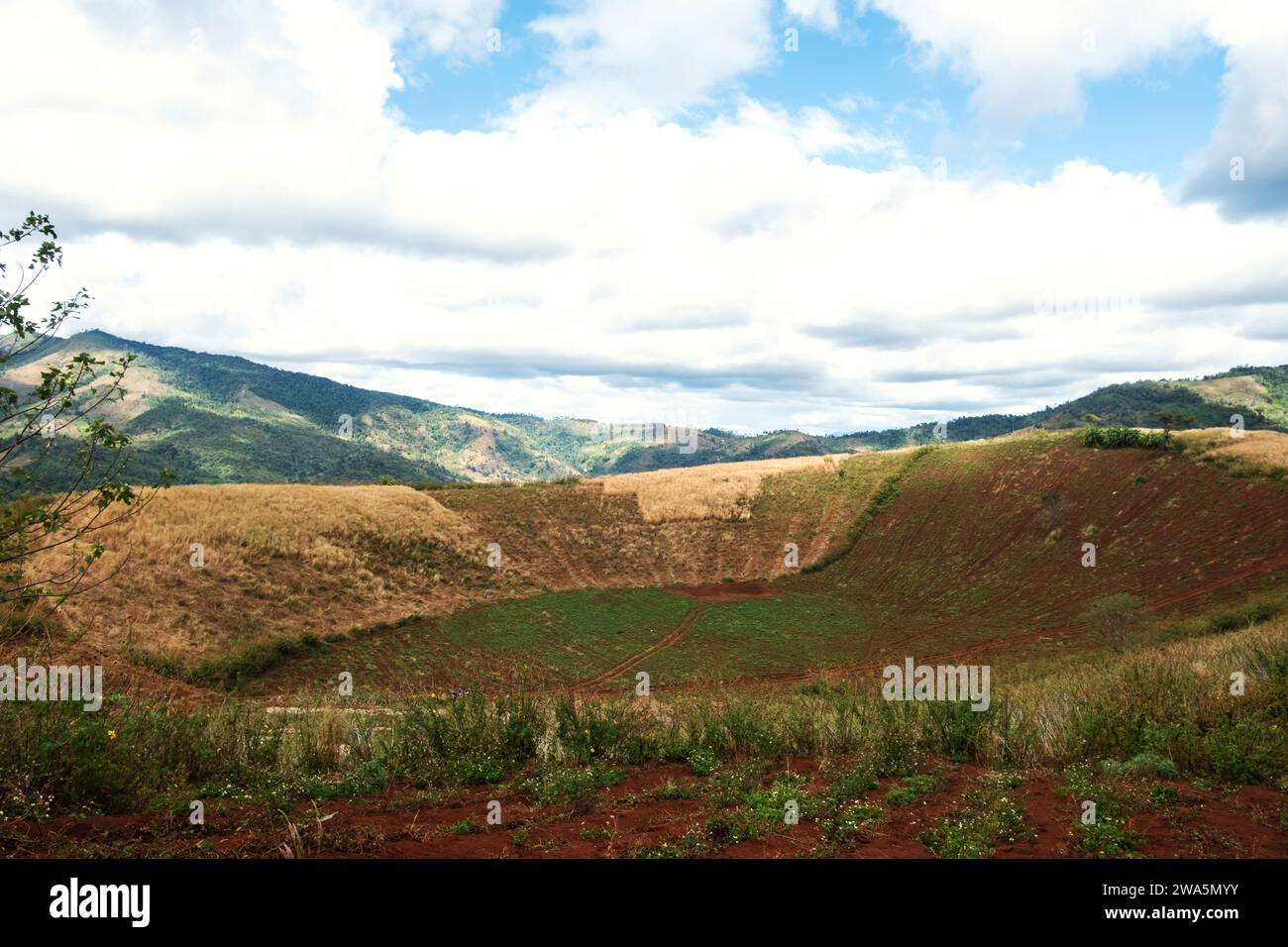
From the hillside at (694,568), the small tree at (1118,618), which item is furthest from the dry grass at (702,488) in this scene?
the small tree at (1118,618)

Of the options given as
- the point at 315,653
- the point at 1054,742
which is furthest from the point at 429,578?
the point at 1054,742

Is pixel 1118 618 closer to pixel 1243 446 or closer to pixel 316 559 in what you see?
pixel 1243 446

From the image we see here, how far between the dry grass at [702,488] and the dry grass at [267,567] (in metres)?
18.4

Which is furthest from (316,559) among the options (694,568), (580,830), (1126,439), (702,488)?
(1126,439)

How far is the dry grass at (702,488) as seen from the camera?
62312mm

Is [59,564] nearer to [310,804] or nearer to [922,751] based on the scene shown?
[310,804]

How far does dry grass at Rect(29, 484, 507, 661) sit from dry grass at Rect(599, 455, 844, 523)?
18.4m

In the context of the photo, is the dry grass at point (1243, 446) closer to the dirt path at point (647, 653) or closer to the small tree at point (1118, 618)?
the small tree at point (1118, 618)

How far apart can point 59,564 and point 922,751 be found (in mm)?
34773

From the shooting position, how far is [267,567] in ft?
124

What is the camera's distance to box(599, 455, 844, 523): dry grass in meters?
62.3

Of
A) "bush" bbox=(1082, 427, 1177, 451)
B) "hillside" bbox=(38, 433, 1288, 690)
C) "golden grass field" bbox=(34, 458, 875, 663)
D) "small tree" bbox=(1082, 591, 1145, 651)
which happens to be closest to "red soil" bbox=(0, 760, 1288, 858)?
"golden grass field" bbox=(34, 458, 875, 663)

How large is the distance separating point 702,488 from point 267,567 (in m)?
40.2
